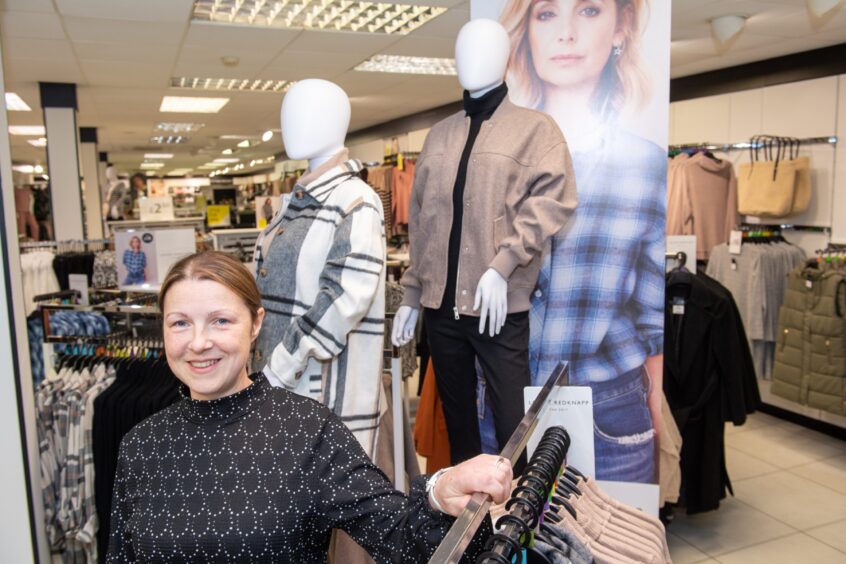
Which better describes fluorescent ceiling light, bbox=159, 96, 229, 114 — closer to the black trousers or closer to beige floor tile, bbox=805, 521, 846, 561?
the black trousers

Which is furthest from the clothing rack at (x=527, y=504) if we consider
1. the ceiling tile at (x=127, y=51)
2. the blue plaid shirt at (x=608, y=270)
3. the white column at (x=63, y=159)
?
the white column at (x=63, y=159)

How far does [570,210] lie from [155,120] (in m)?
8.85

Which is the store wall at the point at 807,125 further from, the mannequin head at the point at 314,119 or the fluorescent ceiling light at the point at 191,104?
the fluorescent ceiling light at the point at 191,104

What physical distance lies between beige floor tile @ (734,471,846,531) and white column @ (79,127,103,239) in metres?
9.10

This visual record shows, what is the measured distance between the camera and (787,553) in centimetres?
309

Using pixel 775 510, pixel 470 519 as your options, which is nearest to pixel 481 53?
pixel 470 519

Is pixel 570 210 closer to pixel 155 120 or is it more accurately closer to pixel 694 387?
pixel 694 387

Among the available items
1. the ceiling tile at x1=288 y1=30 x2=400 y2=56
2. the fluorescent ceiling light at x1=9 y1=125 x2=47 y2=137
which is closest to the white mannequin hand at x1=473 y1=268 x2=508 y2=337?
the ceiling tile at x1=288 y1=30 x2=400 y2=56

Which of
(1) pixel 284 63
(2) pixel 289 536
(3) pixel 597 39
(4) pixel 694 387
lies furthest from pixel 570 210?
(1) pixel 284 63

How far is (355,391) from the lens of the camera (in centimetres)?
193

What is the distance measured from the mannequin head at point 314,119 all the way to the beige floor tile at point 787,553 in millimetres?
2542

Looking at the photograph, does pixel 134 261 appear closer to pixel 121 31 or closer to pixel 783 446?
pixel 121 31

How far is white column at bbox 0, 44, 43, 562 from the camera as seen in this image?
84.4 inches

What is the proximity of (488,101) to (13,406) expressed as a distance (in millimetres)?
1807
